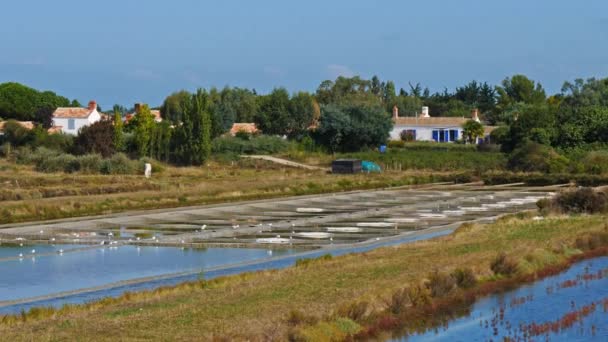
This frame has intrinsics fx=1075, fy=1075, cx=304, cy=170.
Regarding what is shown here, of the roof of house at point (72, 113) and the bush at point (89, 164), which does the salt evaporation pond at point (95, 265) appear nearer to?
the bush at point (89, 164)

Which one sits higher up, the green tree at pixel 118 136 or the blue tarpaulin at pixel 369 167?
the green tree at pixel 118 136

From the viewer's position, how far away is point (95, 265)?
1069 inches

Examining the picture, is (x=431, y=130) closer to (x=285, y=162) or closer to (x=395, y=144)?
(x=395, y=144)

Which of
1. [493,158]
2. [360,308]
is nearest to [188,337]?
[360,308]

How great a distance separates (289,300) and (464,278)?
193 inches

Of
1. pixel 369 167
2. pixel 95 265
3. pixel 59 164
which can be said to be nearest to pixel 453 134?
pixel 369 167

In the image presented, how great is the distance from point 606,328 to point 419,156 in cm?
5522

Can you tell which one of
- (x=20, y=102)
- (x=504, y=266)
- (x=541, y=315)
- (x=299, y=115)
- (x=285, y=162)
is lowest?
(x=541, y=315)

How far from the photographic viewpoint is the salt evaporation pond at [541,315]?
1858 cm

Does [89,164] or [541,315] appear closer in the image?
[541,315]

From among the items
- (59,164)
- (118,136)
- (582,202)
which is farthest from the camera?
(118,136)

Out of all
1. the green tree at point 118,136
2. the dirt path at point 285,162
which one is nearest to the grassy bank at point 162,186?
the dirt path at point 285,162

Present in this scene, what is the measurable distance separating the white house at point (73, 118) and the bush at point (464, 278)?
248 feet

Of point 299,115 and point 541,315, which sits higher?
point 299,115
